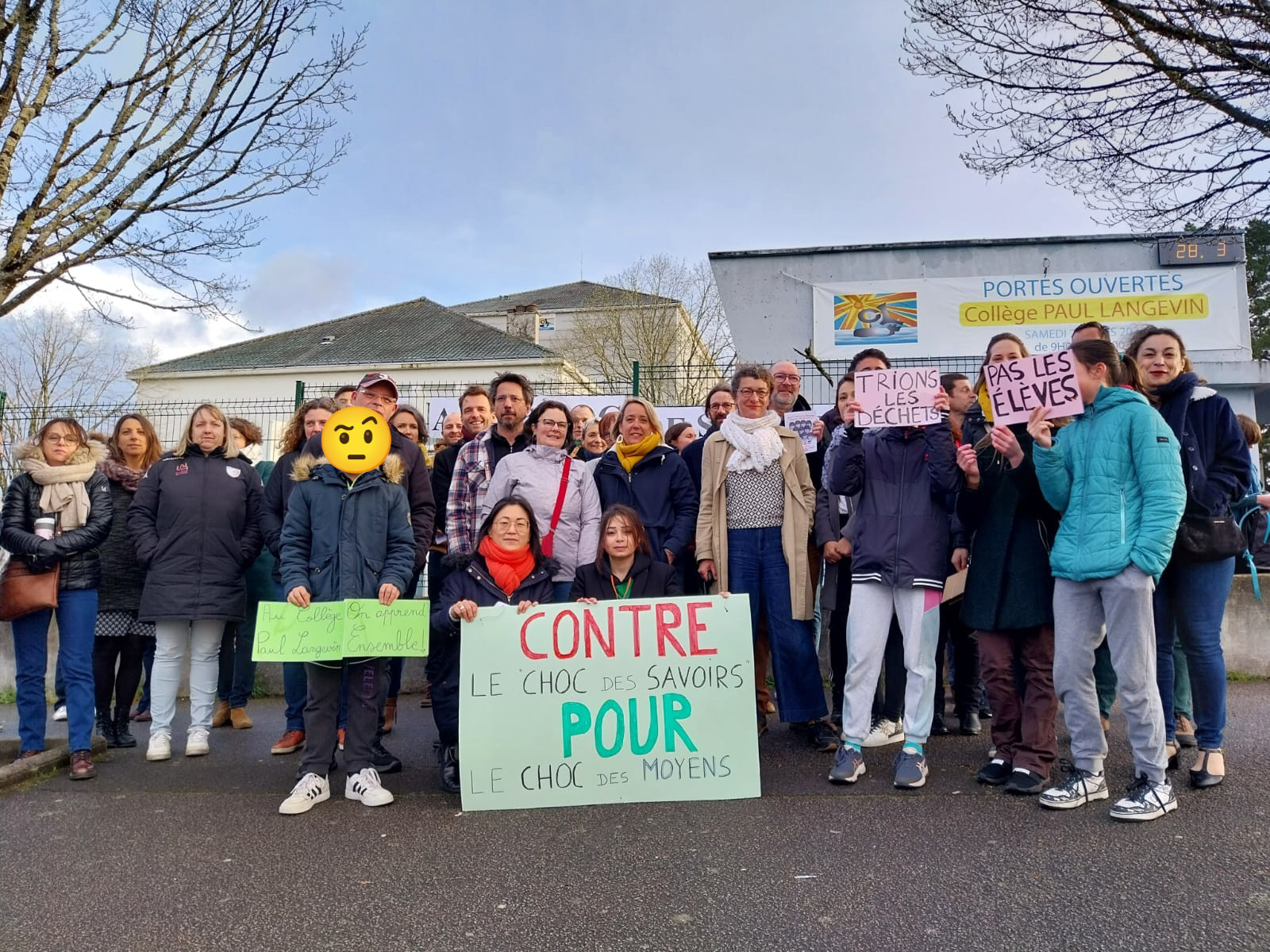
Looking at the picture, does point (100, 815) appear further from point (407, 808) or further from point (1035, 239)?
point (1035, 239)

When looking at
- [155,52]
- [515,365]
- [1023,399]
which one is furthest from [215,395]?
[1023,399]

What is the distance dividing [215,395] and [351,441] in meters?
33.0

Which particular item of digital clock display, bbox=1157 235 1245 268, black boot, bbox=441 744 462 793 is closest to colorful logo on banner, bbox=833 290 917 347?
digital clock display, bbox=1157 235 1245 268

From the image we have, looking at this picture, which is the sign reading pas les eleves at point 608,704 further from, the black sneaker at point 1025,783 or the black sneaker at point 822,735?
the black sneaker at point 1025,783

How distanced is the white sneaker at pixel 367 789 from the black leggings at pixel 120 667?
7.63 ft

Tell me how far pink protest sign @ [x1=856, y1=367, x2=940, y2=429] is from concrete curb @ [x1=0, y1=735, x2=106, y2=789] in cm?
491

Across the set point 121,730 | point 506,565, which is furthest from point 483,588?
point 121,730

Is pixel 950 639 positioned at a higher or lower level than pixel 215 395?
lower

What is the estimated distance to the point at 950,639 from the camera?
582 cm

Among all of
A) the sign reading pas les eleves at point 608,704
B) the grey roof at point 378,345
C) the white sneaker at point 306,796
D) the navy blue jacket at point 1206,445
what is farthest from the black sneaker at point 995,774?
the grey roof at point 378,345

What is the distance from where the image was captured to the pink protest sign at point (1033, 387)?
13.1ft

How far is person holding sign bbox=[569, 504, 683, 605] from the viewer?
4828mm

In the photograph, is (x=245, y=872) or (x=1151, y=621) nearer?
(x=245, y=872)

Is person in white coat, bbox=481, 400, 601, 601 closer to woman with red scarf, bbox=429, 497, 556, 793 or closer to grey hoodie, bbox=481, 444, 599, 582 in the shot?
grey hoodie, bbox=481, 444, 599, 582
